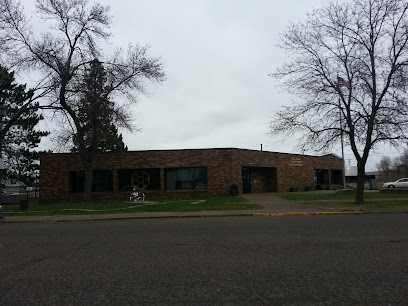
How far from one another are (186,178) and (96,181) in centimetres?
780

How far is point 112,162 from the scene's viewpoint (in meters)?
28.1

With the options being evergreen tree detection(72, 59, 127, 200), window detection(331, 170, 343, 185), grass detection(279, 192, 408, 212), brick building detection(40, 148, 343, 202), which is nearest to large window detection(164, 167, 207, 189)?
brick building detection(40, 148, 343, 202)

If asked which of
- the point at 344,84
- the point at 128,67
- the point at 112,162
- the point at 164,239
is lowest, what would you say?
the point at 164,239

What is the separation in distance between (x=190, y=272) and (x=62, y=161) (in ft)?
84.2

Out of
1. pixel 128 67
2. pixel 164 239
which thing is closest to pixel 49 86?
pixel 128 67

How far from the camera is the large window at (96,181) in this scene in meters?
28.4

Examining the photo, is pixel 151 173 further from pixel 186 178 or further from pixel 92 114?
pixel 92 114

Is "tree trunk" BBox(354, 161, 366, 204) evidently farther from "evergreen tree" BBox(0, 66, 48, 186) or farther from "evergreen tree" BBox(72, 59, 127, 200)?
"evergreen tree" BBox(0, 66, 48, 186)

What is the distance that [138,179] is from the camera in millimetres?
28359

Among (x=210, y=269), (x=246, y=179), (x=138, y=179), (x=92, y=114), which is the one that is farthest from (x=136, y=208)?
(x=246, y=179)

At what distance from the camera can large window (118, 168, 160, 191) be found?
2811 centimetres

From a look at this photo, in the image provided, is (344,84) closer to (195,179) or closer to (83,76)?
(195,179)

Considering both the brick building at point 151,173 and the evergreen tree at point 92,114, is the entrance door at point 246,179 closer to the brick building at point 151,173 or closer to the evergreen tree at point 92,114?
the brick building at point 151,173

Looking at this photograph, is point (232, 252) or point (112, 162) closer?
point (232, 252)
